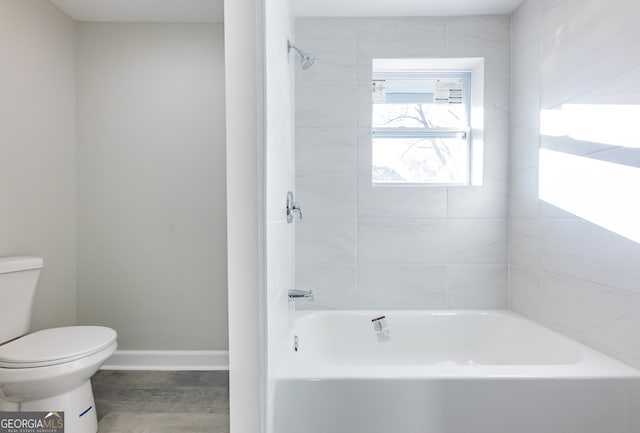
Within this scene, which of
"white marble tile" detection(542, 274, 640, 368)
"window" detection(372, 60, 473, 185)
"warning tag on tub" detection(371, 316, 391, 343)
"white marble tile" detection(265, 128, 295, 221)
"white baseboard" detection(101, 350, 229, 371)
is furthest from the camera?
"white baseboard" detection(101, 350, 229, 371)

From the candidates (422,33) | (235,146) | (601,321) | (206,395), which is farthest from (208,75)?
(601,321)

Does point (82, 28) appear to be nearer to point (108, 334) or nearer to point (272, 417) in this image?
point (108, 334)

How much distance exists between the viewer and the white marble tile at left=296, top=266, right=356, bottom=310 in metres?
2.10

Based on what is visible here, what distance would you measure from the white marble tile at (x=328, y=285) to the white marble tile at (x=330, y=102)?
92 centimetres

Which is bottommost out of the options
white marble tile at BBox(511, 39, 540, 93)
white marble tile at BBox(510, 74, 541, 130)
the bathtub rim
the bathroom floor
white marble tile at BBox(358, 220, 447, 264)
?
the bathroom floor

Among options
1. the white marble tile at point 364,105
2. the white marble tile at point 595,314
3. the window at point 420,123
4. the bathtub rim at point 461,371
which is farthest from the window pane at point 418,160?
the bathtub rim at point 461,371

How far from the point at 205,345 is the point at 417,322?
1636mm

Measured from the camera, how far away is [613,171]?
1297mm

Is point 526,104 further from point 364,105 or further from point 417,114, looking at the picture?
point 364,105

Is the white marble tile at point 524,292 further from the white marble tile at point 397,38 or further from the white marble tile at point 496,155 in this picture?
the white marble tile at point 397,38

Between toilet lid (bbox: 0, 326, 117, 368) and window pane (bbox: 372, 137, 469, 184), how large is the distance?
1.91 metres

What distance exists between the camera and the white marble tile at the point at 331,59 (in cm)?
207

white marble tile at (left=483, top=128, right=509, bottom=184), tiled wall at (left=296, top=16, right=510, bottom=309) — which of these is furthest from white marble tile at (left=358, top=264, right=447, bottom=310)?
white marble tile at (left=483, top=128, right=509, bottom=184)

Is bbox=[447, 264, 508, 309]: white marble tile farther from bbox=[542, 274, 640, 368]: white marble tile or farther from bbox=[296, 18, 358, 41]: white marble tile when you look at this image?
bbox=[296, 18, 358, 41]: white marble tile
